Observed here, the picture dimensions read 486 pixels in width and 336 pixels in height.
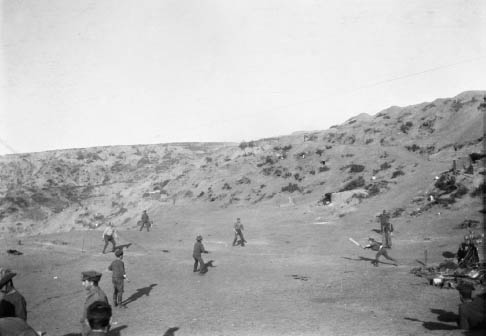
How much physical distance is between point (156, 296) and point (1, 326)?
28.8 feet

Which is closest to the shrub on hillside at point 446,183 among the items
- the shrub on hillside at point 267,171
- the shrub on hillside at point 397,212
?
the shrub on hillside at point 397,212

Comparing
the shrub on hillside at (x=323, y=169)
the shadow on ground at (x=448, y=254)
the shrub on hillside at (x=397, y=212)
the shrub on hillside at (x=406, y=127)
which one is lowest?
the shadow on ground at (x=448, y=254)

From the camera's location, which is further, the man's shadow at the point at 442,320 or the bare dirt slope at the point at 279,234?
the bare dirt slope at the point at 279,234

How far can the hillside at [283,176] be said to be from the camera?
36.5m

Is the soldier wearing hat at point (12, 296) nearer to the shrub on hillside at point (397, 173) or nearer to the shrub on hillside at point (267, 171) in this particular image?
the shrub on hillside at point (397, 173)

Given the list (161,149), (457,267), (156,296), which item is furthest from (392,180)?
(161,149)

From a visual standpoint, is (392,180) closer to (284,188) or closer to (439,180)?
(439,180)

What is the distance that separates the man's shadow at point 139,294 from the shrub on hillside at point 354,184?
3082 centimetres

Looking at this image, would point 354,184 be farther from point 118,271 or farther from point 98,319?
point 98,319

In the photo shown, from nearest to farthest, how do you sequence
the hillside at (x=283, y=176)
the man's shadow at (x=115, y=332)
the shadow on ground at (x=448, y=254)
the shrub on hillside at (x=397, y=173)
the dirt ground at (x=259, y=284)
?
the man's shadow at (x=115, y=332), the dirt ground at (x=259, y=284), the shadow on ground at (x=448, y=254), the hillside at (x=283, y=176), the shrub on hillside at (x=397, y=173)

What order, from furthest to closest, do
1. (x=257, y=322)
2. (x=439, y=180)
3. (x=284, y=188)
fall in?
1. (x=284, y=188)
2. (x=439, y=180)
3. (x=257, y=322)

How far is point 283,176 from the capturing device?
53.5 meters

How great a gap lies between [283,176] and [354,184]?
12628mm

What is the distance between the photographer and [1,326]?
16.4ft
